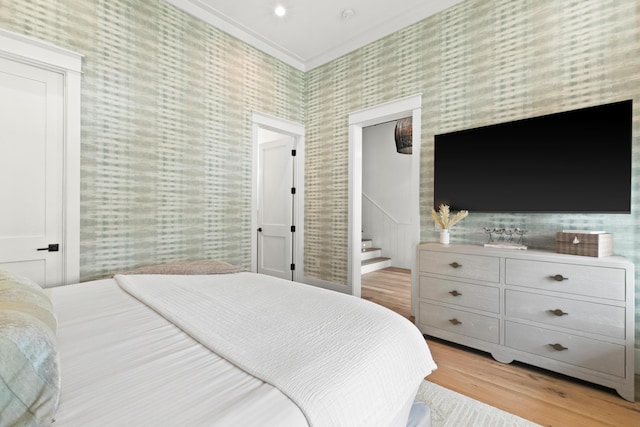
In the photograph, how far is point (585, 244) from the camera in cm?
196

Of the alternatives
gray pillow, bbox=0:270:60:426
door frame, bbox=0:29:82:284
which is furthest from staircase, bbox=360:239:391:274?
gray pillow, bbox=0:270:60:426

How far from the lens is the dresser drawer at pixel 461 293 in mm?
2260

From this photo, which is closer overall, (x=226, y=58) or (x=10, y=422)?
(x=10, y=422)

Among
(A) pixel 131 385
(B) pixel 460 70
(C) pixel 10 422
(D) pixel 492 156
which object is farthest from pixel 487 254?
(C) pixel 10 422

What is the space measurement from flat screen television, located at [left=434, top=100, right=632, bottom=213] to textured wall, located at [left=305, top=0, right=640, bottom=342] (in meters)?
0.14

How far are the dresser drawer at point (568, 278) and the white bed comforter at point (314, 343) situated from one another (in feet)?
4.48

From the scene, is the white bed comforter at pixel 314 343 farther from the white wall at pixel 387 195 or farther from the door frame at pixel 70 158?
the white wall at pixel 387 195

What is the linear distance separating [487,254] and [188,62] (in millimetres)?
3227

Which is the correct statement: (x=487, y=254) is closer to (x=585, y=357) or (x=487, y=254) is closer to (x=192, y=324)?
(x=585, y=357)

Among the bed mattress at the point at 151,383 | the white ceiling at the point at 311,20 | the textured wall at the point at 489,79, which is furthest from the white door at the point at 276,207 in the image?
the bed mattress at the point at 151,383

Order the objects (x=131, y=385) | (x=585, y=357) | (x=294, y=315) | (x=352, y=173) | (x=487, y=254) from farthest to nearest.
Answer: (x=352, y=173)
(x=487, y=254)
(x=585, y=357)
(x=294, y=315)
(x=131, y=385)

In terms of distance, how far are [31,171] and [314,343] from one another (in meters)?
2.46

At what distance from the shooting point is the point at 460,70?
9.09 ft

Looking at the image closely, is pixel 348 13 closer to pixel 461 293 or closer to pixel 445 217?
pixel 445 217
